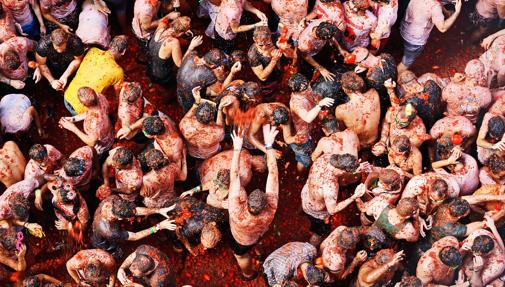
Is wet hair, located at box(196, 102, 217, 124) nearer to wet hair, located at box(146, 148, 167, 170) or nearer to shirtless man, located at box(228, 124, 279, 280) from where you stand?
shirtless man, located at box(228, 124, 279, 280)

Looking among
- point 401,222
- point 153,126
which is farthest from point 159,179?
point 401,222

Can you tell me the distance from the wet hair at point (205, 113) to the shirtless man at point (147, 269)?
1.65 m

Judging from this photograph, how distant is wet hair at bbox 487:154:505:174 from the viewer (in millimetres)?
8492

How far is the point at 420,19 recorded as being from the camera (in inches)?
389

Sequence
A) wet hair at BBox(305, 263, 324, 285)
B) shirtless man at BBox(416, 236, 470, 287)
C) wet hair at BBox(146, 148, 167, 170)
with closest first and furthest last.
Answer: wet hair at BBox(305, 263, 324, 285)
shirtless man at BBox(416, 236, 470, 287)
wet hair at BBox(146, 148, 167, 170)

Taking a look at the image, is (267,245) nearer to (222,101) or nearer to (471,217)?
(222,101)

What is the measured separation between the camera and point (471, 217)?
9.00 metres

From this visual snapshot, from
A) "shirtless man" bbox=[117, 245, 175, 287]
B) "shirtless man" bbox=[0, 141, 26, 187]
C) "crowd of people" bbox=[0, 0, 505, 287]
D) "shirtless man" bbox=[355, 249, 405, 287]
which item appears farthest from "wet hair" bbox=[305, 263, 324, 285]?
"shirtless man" bbox=[0, 141, 26, 187]

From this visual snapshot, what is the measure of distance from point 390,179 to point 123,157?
309 cm

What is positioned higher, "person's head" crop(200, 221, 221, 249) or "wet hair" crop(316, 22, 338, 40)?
"wet hair" crop(316, 22, 338, 40)

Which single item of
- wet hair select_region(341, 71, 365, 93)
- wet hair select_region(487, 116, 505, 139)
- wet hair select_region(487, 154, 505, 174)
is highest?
wet hair select_region(341, 71, 365, 93)

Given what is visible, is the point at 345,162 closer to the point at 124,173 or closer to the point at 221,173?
the point at 221,173

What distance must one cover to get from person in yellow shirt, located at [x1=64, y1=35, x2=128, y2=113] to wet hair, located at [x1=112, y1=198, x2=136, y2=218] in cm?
184

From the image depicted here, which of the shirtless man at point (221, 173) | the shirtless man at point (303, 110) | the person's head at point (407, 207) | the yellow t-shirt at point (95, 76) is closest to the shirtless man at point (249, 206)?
the shirtless man at point (221, 173)
